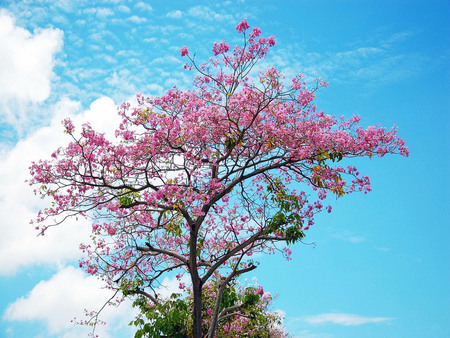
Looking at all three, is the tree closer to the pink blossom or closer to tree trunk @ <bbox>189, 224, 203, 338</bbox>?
tree trunk @ <bbox>189, 224, 203, 338</bbox>

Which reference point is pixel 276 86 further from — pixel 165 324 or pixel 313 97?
pixel 165 324

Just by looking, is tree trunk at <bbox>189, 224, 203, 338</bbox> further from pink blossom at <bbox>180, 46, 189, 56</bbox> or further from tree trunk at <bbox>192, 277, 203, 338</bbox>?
pink blossom at <bbox>180, 46, 189, 56</bbox>

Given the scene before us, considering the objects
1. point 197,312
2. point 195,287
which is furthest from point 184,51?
point 197,312

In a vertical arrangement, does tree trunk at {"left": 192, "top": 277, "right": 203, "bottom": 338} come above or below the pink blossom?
below

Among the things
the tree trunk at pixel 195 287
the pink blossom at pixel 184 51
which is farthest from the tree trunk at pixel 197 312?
the pink blossom at pixel 184 51

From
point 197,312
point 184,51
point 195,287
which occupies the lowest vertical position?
point 197,312

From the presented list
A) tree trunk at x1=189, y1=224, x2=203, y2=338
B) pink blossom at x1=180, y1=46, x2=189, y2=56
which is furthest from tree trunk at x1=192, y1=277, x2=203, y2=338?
pink blossom at x1=180, y1=46, x2=189, y2=56

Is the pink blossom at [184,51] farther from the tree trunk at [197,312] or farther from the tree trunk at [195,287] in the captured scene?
the tree trunk at [197,312]

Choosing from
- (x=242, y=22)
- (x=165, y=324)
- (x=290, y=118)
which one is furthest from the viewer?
(x=165, y=324)

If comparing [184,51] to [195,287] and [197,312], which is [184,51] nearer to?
[195,287]

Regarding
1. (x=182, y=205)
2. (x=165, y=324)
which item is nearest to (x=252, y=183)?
(x=182, y=205)

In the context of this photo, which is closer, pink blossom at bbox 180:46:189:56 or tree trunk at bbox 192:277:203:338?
pink blossom at bbox 180:46:189:56

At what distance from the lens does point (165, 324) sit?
11797 millimetres

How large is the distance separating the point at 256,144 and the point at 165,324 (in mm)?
5912
